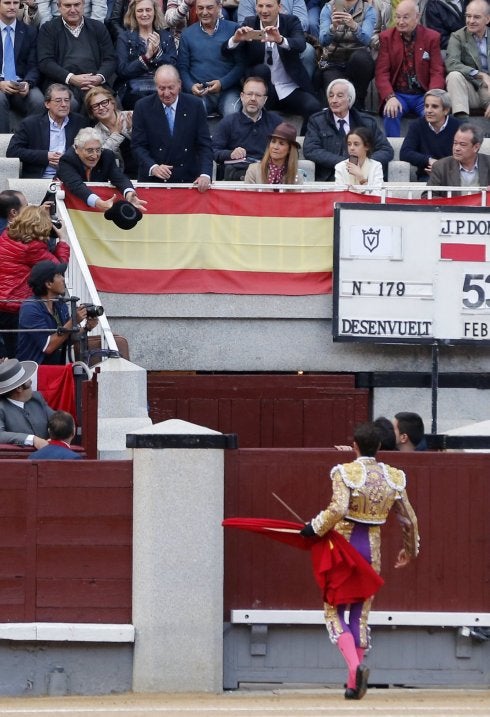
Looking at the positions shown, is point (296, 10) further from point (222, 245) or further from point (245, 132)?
point (222, 245)

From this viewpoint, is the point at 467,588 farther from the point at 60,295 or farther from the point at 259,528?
the point at 60,295

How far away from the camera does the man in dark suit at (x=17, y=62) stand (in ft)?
47.8

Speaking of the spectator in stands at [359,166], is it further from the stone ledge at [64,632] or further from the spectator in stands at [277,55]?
the stone ledge at [64,632]

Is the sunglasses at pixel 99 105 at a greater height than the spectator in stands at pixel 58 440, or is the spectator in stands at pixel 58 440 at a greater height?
the sunglasses at pixel 99 105

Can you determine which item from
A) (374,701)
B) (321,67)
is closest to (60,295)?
(374,701)

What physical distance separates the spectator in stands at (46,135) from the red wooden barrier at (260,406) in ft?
6.31

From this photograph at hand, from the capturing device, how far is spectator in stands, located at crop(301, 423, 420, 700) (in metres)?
8.80

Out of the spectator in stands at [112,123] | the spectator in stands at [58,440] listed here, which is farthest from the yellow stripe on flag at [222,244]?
the spectator in stands at [58,440]

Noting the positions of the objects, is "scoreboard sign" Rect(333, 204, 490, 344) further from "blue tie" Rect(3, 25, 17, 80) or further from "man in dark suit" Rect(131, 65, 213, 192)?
"blue tie" Rect(3, 25, 17, 80)

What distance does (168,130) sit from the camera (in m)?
13.7

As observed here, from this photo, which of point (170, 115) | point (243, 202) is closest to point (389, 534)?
point (243, 202)

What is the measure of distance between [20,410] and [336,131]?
16.7 feet

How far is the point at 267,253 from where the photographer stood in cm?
1385

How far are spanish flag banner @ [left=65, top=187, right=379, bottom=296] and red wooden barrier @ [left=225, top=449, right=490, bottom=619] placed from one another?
396cm
